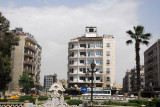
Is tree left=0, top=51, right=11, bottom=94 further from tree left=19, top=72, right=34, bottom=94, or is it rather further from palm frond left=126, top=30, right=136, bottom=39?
tree left=19, top=72, right=34, bottom=94

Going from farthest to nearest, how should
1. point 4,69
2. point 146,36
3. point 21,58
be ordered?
point 21,58 → point 146,36 → point 4,69

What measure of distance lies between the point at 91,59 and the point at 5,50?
40036 mm

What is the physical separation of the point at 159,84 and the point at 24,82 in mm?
37320

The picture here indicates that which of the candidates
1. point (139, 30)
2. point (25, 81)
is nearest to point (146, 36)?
point (139, 30)

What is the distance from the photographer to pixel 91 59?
65375 millimetres

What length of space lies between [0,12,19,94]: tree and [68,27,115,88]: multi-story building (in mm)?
35938

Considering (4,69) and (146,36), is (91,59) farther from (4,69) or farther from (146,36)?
(4,69)

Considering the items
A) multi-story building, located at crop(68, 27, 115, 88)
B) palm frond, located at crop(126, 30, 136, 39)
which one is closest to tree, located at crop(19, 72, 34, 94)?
multi-story building, located at crop(68, 27, 115, 88)

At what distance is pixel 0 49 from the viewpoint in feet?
88.6

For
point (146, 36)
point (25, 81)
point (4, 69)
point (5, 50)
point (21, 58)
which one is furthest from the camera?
point (21, 58)

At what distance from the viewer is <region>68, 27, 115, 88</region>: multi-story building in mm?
63469

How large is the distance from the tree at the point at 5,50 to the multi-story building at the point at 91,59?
35.9 meters

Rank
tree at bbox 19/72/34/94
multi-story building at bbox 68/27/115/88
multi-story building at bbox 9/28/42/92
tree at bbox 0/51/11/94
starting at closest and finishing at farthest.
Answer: tree at bbox 0/51/11/94 < tree at bbox 19/72/34/94 < multi-story building at bbox 68/27/115/88 < multi-story building at bbox 9/28/42/92

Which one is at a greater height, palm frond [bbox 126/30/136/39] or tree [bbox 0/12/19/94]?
palm frond [bbox 126/30/136/39]
